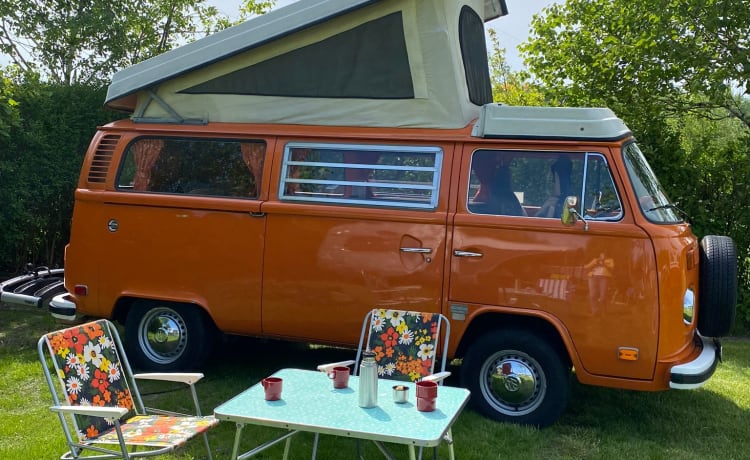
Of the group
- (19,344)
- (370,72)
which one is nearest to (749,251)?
(370,72)

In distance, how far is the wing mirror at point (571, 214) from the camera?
14.7 feet

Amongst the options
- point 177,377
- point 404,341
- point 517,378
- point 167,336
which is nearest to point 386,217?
point 404,341

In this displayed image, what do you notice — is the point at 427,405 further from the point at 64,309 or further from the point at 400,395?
the point at 64,309

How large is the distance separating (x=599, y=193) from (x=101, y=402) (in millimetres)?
3554

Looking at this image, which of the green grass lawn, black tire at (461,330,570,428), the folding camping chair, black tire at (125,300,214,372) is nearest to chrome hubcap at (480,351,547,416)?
black tire at (461,330,570,428)

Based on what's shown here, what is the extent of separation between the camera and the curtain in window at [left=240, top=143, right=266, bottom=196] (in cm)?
554

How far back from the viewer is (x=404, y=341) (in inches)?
185

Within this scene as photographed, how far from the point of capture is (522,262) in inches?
187

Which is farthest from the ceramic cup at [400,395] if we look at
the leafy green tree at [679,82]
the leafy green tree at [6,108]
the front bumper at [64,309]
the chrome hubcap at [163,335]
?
the leafy green tree at [6,108]

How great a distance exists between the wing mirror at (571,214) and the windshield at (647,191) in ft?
1.36

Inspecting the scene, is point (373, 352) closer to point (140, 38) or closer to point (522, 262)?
point (522, 262)

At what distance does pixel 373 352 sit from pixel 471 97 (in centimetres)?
232

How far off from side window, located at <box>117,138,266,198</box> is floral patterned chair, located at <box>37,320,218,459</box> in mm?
1772

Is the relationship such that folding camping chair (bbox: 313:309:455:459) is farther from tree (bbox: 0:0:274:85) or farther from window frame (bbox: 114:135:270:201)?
tree (bbox: 0:0:274:85)
